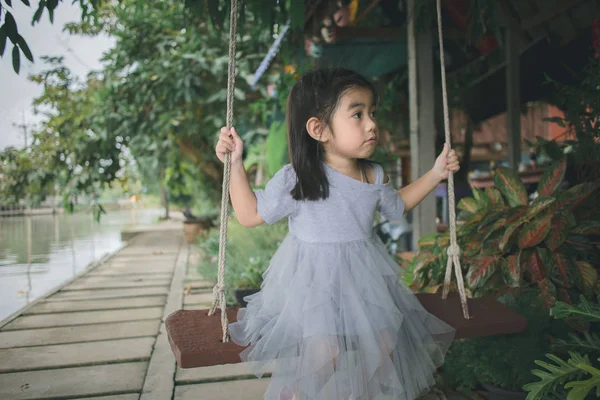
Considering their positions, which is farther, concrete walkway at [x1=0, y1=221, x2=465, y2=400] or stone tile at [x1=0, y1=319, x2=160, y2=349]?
stone tile at [x1=0, y1=319, x2=160, y2=349]

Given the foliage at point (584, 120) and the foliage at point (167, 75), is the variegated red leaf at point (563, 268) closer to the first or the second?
the foliage at point (584, 120)

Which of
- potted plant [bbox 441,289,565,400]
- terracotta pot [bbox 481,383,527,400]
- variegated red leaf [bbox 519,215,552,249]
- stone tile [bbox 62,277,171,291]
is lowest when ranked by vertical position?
stone tile [bbox 62,277,171,291]

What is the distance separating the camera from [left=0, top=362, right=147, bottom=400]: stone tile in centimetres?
211

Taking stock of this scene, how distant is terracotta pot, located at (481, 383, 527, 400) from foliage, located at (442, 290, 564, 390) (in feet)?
0.06

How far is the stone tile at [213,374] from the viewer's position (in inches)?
89.6

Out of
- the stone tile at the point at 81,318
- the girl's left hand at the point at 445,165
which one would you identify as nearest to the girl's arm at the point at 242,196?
the girl's left hand at the point at 445,165

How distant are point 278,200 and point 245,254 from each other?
9.06 ft

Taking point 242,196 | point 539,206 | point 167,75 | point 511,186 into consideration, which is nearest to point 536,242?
point 539,206

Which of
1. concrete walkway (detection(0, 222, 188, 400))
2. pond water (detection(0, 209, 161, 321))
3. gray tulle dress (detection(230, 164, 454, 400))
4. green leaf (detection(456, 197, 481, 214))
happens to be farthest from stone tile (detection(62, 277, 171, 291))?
gray tulle dress (detection(230, 164, 454, 400))

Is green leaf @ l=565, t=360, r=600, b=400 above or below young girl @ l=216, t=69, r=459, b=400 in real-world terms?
below

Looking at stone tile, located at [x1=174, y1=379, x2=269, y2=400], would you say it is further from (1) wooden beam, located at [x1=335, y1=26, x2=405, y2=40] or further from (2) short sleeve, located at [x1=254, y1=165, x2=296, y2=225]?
(1) wooden beam, located at [x1=335, y1=26, x2=405, y2=40]

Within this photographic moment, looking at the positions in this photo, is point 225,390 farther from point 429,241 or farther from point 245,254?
point 245,254

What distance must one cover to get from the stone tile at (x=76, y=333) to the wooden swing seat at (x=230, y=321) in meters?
1.50

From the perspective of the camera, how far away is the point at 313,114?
168cm
